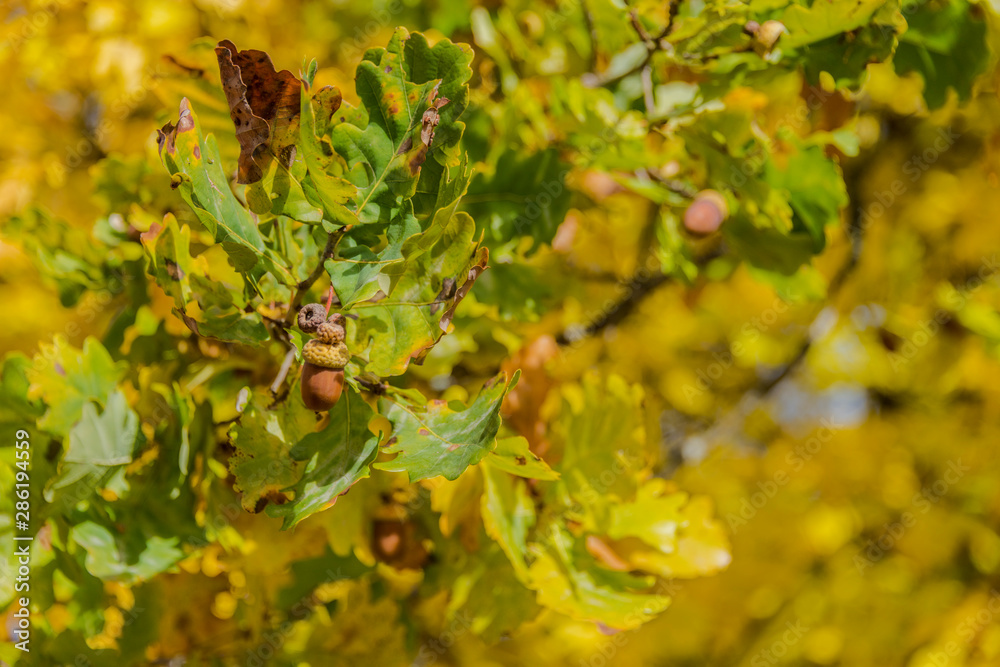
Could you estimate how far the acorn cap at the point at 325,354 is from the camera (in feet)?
2.79

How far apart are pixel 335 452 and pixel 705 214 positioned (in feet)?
3.10

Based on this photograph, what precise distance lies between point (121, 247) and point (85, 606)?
2.09 feet

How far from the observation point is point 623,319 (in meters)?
2.02

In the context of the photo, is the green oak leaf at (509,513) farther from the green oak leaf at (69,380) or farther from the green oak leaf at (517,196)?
the green oak leaf at (69,380)

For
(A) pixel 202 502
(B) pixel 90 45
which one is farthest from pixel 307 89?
(B) pixel 90 45

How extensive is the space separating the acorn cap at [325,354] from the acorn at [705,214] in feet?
2.92

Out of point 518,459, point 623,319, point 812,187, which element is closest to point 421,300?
point 518,459

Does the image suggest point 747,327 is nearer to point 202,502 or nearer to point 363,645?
point 363,645

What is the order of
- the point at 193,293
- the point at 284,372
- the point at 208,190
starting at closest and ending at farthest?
the point at 208,190 → the point at 193,293 → the point at 284,372
